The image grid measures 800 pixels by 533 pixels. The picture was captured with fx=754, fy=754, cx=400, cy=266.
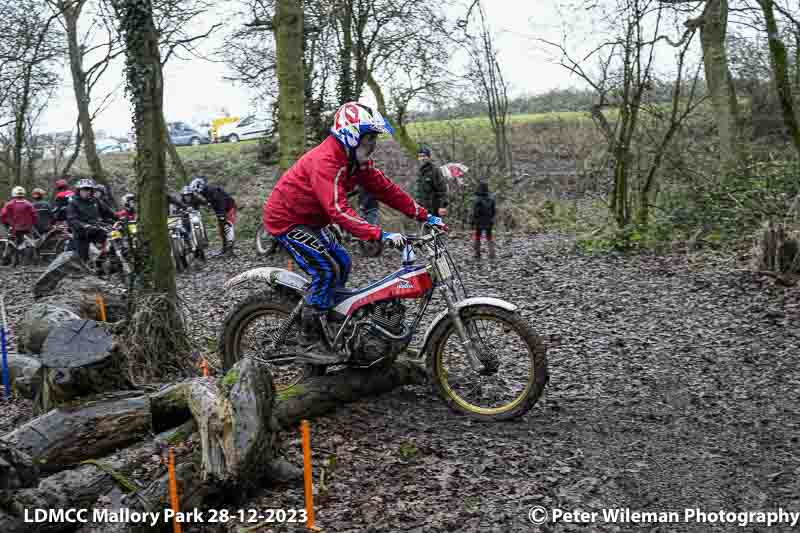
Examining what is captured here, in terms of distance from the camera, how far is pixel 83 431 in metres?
4.84

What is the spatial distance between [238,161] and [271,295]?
82.5ft

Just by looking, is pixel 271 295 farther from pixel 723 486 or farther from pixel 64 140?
pixel 64 140

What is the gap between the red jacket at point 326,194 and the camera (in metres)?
5.52

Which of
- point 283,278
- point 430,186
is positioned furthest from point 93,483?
point 430,186

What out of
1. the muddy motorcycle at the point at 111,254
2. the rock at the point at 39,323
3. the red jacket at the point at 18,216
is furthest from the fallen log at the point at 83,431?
the red jacket at the point at 18,216

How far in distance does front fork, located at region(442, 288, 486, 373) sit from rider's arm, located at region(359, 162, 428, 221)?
2.46 ft

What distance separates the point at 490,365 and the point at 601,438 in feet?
3.08

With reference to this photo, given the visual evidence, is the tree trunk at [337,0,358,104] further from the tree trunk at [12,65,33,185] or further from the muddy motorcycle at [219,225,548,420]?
the muddy motorcycle at [219,225,548,420]

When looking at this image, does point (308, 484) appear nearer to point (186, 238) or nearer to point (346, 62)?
point (186, 238)

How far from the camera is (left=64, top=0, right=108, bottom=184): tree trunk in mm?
22000

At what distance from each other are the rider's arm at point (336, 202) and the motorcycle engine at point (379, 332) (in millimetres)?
647

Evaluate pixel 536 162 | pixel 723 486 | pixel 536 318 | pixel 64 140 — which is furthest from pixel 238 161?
pixel 723 486

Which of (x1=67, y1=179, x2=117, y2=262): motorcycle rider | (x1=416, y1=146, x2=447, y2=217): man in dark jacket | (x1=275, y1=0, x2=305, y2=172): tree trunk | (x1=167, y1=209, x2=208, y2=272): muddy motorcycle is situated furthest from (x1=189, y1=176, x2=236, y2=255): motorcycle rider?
(x1=416, y1=146, x2=447, y2=217): man in dark jacket

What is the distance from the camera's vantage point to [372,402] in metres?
6.02
